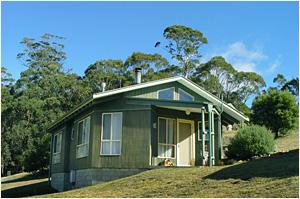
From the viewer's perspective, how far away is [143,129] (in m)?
16.5

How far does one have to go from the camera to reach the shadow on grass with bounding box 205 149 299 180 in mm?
10883

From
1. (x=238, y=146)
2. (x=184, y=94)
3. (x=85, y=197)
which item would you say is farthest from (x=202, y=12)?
(x=85, y=197)

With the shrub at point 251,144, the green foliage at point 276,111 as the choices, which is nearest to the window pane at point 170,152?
the shrub at point 251,144

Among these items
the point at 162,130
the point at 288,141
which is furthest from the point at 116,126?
the point at 288,141

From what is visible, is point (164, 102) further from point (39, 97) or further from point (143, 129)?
point (39, 97)

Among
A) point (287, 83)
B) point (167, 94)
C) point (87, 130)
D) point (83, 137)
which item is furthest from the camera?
point (287, 83)

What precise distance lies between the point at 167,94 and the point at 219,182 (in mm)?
7226

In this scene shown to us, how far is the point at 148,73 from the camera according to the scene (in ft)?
146

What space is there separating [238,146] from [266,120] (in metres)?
13.9

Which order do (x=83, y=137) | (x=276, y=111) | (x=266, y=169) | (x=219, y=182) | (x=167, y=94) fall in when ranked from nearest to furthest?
(x=219, y=182) → (x=266, y=169) → (x=167, y=94) → (x=83, y=137) → (x=276, y=111)

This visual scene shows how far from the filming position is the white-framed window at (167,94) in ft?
58.6

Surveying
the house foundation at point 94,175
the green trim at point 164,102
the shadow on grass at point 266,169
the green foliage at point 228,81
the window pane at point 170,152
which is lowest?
the house foundation at point 94,175

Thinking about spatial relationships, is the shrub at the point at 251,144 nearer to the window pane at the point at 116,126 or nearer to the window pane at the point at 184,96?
the window pane at the point at 184,96

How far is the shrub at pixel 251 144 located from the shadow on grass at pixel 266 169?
11.2 feet
